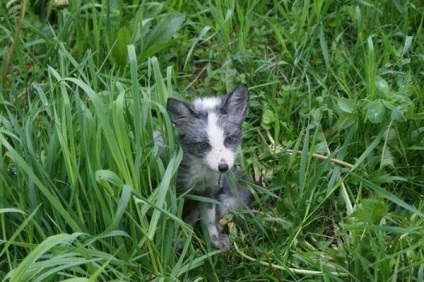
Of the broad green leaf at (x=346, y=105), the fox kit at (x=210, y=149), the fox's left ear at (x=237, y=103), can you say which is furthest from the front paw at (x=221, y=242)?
the broad green leaf at (x=346, y=105)

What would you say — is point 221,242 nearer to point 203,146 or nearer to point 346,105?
point 203,146

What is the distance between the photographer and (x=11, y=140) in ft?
14.4

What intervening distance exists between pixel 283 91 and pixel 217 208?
88 cm

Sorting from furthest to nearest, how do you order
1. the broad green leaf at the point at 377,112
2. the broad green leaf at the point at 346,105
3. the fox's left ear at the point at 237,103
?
1. the broad green leaf at the point at 346,105
2. the broad green leaf at the point at 377,112
3. the fox's left ear at the point at 237,103

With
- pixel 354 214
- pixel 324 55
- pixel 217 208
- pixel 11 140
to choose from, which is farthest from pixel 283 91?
pixel 11 140

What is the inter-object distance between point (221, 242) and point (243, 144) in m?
0.81

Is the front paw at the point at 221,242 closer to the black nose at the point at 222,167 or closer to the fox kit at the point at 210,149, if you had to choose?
the fox kit at the point at 210,149

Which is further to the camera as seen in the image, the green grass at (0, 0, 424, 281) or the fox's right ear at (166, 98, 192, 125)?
the fox's right ear at (166, 98, 192, 125)

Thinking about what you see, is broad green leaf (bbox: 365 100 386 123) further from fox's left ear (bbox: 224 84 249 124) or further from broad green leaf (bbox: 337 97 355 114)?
fox's left ear (bbox: 224 84 249 124)

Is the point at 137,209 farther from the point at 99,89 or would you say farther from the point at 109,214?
the point at 99,89

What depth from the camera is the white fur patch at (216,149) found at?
4.12m

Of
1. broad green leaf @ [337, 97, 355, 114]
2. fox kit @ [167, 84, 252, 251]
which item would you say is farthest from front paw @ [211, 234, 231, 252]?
broad green leaf @ [337, 97, 355, 114]

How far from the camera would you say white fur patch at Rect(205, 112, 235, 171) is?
412 centimetres

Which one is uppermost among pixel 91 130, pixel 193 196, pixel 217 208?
pixel 91 130
